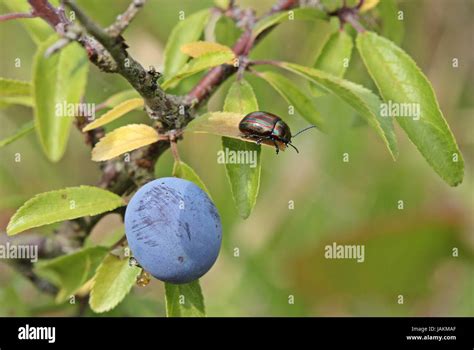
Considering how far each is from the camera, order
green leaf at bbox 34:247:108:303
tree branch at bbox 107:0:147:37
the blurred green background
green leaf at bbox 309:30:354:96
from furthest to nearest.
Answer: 1. the blurred green background
2. green leaf at bbox 309:30:354:96
3. green leaf at bbox 34:247:108:303
4. tree branch at bbox 107:0:147:37

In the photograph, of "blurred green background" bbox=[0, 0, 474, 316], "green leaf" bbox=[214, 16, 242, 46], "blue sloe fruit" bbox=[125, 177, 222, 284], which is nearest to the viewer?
"blue sloe fruit" bbox=[125, 177, 222, 284]

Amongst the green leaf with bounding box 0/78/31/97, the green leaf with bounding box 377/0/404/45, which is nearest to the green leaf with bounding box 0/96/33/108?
the green leaf with bounding box 0/78/31/97

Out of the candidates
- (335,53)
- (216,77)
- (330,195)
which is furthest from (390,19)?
(330,195)

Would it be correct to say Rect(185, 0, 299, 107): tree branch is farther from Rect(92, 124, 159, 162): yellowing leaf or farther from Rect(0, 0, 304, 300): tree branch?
Rect(92, 124, 159, 162): yellowing leaf

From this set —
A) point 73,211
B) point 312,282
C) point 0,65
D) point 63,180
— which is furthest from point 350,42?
point 0,65

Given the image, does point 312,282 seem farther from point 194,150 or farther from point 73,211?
point 73,211

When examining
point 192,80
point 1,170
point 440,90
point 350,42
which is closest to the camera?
point 350,42

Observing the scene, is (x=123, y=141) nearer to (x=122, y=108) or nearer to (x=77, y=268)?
(x=122, y=108)
